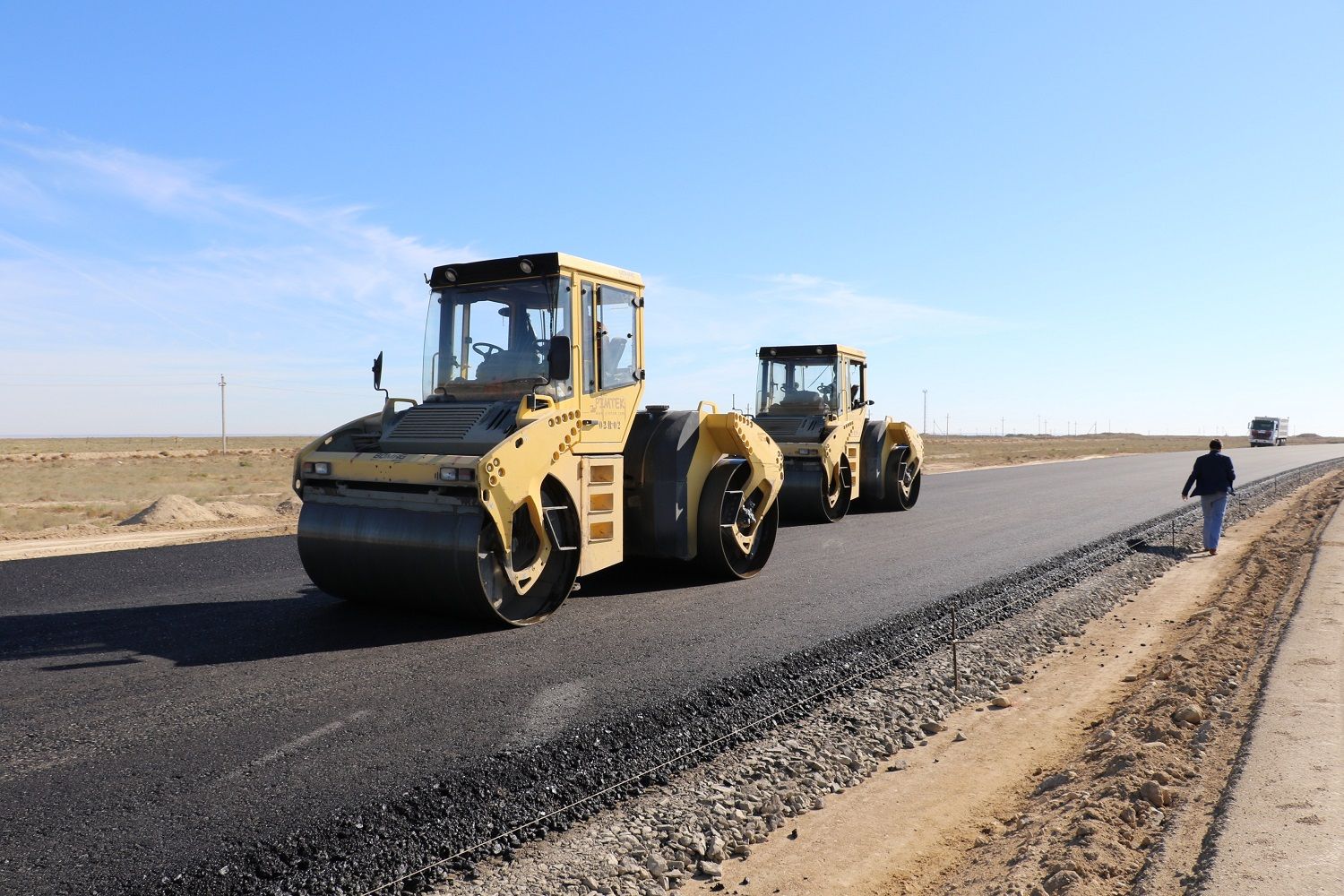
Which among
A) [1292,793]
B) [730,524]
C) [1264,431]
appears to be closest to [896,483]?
[730,524]

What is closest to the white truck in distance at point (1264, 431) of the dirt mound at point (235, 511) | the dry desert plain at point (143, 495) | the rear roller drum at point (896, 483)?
the dry desert plain at point (143, 495)

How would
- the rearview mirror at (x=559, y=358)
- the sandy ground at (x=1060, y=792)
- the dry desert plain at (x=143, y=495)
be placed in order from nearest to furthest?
the sandy ground at (x=1060, y=792) < the rearview mirror at (x=559, y=358) < the dry desert plain at (x=143, y=495)

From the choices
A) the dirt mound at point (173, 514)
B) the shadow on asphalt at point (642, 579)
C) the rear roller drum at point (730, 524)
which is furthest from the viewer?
the dirt mound at point (173, 514)

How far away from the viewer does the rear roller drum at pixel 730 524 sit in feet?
29.2

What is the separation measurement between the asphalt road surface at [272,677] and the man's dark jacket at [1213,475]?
3465 millimetres

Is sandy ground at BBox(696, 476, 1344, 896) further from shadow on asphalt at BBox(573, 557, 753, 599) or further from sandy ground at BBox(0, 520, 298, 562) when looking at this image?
sandy ground at BBox(0, 520, 298, 562)

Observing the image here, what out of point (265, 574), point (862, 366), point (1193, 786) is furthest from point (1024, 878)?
point (862, 366)

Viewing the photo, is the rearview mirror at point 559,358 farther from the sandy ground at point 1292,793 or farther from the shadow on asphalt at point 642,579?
the sandy ground at point 1292,793

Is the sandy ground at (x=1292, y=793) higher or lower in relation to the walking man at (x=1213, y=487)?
lower

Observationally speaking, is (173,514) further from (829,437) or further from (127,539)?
(829,437)

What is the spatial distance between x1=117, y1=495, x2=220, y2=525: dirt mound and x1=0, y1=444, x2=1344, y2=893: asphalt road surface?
5117 millimetres

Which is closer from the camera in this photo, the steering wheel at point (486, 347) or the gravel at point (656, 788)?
the gravel at point (656, 788)

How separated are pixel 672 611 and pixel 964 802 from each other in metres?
3.57

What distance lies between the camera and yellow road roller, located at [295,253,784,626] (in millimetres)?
6441
